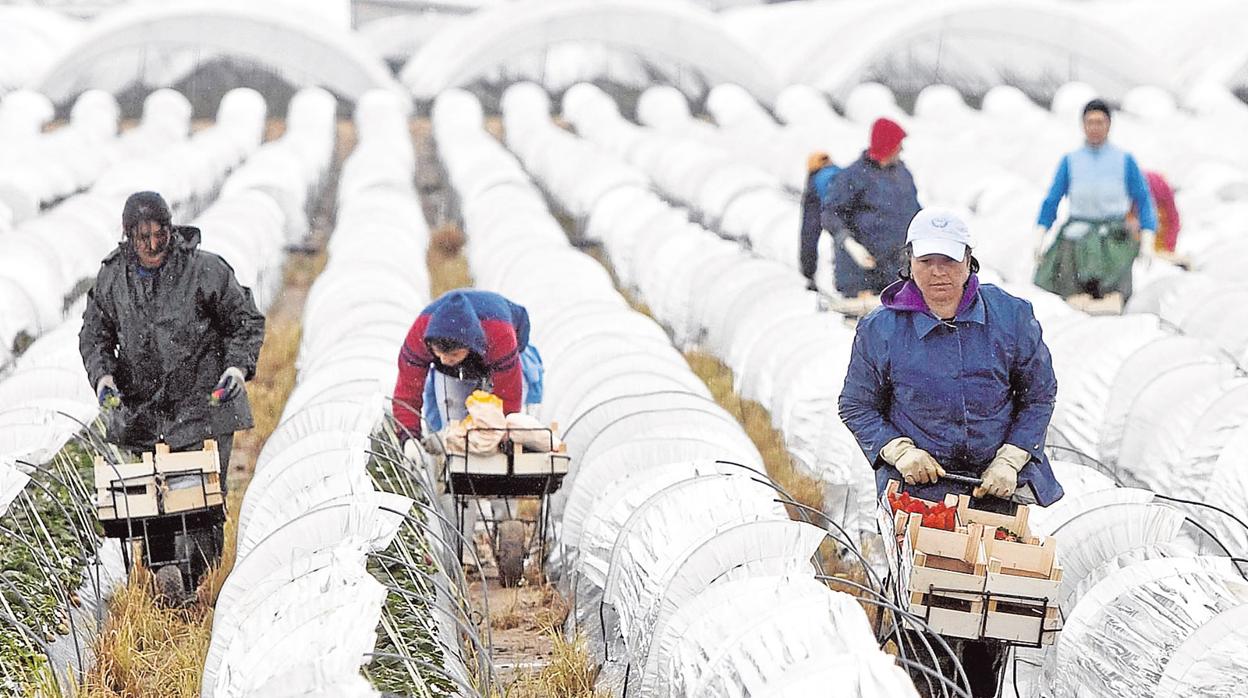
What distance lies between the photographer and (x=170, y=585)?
21.1ft

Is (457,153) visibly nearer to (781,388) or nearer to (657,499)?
(781,388)

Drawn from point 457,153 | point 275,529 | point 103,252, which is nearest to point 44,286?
point 103,252

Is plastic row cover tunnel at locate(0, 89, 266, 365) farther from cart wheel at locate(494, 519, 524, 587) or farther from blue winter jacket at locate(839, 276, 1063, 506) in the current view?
blue winter jacket at locate(839, 276, 1063, 506)

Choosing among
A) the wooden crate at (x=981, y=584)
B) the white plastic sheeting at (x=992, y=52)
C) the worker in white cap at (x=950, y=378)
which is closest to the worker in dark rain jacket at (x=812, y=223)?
the worker in white cap at (x=950, y=378)

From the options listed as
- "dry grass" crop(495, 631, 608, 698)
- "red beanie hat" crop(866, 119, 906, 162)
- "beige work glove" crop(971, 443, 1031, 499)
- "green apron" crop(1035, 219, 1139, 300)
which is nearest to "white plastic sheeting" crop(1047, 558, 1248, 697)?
"beige work glove" crop(971, 443, 1031, 499)

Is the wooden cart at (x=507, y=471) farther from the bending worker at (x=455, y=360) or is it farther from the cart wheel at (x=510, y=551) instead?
the cart wheel at (x=510, y=551)

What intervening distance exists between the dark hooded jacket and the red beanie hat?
3831 millimetres

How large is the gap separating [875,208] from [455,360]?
3331 mm

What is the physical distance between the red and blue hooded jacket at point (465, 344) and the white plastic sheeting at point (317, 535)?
0.23 meters

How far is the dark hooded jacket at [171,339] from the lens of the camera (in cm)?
618

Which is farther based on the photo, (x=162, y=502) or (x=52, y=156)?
(x=52, y=156)

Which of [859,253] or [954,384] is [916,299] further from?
[859,253]

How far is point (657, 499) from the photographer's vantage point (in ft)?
18.7

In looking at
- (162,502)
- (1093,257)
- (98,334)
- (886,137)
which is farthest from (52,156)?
(162,502)
